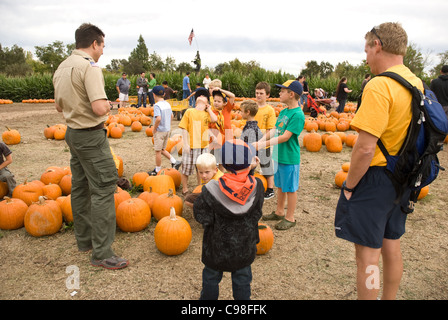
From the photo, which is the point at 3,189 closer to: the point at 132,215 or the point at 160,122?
the point at 132,215

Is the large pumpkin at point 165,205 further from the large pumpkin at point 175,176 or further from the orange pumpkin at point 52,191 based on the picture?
the orange pumpkin at point 52,191

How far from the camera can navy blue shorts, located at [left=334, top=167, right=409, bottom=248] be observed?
6.97 feet

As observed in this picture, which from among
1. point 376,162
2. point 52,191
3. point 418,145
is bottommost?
point 52,191

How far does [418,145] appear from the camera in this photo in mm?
2037

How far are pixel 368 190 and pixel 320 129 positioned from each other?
30.7 ft

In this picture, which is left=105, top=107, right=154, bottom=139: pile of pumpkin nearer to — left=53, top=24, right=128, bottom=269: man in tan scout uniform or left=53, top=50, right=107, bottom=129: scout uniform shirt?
left=53, top=24, right=128, bottom=269: man in tan scout uniform

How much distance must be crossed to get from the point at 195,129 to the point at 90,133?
2165 mm

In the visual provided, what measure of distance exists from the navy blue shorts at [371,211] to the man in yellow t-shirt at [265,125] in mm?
3072

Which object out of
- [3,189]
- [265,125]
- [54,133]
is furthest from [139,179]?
[54,133]

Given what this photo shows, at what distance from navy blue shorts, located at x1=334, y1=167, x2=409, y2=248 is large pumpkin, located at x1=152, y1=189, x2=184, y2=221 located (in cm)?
256

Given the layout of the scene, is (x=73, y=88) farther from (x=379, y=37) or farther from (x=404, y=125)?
(x=404, y=125)

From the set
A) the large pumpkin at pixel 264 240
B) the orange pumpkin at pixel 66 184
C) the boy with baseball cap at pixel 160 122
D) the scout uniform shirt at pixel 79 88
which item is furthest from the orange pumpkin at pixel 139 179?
the large pumpkin at pixel 264 240

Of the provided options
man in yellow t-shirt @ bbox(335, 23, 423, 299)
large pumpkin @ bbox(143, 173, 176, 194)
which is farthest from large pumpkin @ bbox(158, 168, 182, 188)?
Result: man in yellow t-shirt @ bbox(335, 23, 423, 299)
